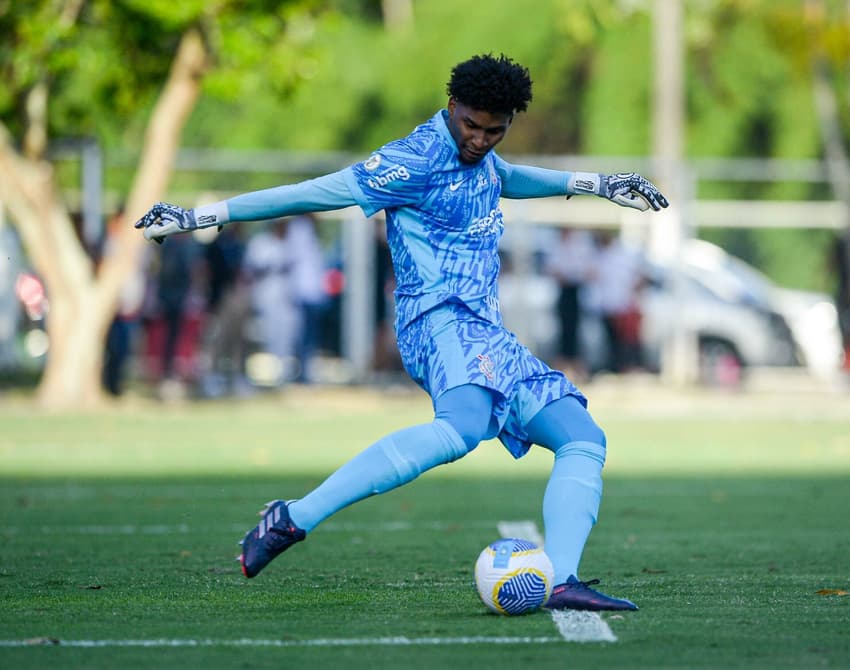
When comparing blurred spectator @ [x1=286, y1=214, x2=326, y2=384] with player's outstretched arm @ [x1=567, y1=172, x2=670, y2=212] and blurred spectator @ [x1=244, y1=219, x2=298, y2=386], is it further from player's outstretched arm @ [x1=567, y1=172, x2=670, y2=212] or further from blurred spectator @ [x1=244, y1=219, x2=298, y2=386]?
player's outstretched arm @ [x1=567, y1=172, x2=670, y2=212]

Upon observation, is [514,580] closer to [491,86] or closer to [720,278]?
[491,86]

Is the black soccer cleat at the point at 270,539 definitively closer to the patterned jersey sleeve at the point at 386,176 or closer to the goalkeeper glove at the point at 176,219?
the goalkeeper glove at the point at 176,219

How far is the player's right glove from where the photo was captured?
6.24 meters

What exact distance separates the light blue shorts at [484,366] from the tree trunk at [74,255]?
13492 millimetres

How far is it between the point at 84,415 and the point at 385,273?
585cm

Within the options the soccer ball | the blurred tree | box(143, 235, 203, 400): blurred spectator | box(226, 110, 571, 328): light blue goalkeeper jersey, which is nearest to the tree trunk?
the blurred tree

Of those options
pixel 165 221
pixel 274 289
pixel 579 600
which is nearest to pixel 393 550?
pixel 579 600

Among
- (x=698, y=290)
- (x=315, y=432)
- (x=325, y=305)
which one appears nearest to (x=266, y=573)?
(x=315, y=432)

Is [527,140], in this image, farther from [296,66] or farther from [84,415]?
[84,415]

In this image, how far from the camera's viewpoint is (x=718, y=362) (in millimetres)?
25547

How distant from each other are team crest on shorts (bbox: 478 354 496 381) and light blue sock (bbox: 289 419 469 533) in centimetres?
25

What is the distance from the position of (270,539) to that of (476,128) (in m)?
1.62

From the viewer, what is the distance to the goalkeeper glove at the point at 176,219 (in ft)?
20.5

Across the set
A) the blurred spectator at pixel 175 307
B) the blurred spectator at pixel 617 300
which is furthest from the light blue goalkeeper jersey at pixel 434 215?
the blurred spectator at pixel 617 300
